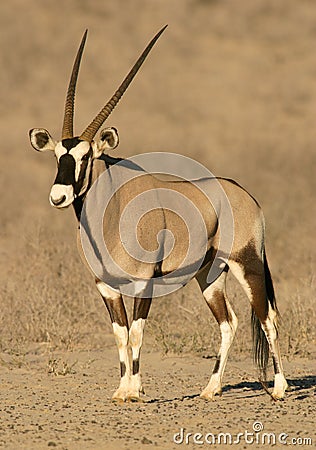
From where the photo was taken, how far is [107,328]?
11203 millimetres

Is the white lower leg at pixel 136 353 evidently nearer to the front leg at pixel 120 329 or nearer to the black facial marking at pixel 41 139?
the front leg at pixel 120 329

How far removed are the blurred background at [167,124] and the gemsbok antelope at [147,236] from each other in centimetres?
164

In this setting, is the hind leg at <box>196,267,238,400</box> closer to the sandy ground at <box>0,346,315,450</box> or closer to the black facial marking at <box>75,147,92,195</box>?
the sandy ground at <box>0,346,315,450</box>

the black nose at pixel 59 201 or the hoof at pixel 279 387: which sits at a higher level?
the black nose at pixel 59 201

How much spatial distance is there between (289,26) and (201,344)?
98.3ft

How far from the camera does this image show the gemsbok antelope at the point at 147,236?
8.02 m

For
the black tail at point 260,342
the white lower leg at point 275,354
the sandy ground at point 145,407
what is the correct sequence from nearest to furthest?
1. the sandy ground at point 145,407
2. the white lower leg at point 275,354
3. the black tail at point 260,342

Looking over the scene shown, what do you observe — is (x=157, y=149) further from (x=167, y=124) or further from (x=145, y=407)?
(x=145, y=407)

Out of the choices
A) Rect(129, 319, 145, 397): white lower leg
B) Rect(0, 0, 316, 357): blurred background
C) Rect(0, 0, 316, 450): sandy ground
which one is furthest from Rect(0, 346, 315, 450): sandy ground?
Rect(0, 0, 316, 357): blurred background

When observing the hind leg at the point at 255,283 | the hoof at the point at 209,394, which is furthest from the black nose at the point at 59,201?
the hoof at the point at 209,394

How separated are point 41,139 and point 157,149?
1763 cm

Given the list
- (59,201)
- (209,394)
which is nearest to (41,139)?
(59,201)

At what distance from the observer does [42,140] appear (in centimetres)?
829

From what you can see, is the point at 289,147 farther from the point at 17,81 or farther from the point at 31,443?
the point at 31,443
